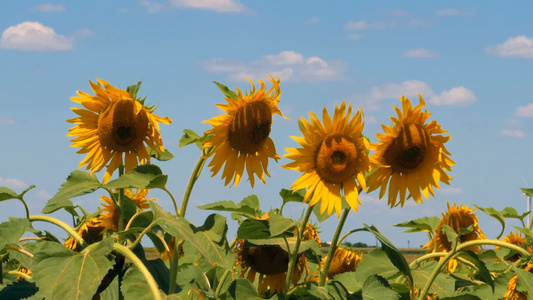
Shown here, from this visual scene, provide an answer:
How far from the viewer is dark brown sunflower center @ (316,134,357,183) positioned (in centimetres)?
293

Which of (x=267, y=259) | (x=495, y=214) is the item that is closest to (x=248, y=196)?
(x=267, y=259)

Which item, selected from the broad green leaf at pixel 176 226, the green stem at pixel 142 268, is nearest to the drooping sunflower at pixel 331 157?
the broad green leaf at pixel 176 226

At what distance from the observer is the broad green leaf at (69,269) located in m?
2.11

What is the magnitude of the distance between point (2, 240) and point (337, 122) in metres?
1.45

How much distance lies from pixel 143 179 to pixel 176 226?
1.44 ft

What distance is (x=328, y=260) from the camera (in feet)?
9.61

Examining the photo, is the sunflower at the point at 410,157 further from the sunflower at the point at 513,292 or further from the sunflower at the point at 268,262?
the sunflower at the point at 513,292

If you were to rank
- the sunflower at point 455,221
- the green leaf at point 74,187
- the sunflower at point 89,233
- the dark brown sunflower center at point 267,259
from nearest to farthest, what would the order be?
1. the green leaf at point 74,187
2. the dark brown sunflower center at point 267,259
3. the sunflower at point 89,233
4. the sunflower at point 455,221

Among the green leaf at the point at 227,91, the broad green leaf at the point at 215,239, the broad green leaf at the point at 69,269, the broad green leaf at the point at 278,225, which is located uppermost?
the green leaf at the point at 227,91

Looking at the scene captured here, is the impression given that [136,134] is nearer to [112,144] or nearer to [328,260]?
[112,144]

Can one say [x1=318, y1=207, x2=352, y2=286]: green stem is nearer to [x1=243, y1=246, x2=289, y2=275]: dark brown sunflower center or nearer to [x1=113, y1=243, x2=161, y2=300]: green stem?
[x1=243, y1=246, x2=289, y2=275]: dark brown sunflower center

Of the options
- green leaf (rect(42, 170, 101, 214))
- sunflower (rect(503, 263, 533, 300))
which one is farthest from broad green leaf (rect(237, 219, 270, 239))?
sunflower (rect(503, 263, 533, 300))

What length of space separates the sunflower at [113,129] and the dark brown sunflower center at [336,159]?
2.22ft

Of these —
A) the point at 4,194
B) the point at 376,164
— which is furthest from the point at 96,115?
the point at 376,164
